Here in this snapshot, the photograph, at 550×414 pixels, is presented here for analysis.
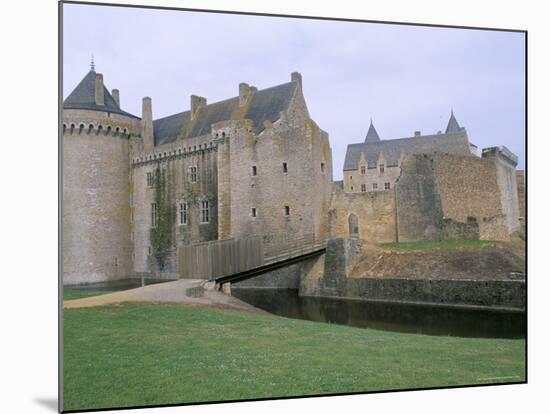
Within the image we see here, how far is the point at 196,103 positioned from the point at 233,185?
6168 millimetres

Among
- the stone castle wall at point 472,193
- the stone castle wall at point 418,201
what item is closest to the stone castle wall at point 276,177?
the stone castle wall at point 418,201

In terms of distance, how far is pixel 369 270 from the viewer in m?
15.8

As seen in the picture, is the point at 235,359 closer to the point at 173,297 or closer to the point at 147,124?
the point at 173,297

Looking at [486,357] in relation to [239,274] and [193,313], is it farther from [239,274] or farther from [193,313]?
[239,274]

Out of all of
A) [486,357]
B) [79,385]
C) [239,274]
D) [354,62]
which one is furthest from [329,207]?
[79,385]

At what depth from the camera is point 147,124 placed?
11.8m

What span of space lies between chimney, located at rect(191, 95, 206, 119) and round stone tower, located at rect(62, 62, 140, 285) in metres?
1.17

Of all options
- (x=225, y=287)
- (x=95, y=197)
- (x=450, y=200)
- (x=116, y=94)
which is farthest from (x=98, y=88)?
(x=450, y=200)

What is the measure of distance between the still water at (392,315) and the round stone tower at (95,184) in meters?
3.76

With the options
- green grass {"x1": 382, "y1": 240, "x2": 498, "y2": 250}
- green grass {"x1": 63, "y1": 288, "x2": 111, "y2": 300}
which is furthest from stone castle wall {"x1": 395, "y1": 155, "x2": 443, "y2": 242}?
green grass {"x1": 63, "y1": 288, "x2": 111, "y2": 300}

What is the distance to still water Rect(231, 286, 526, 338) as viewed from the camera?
10484 millimetres

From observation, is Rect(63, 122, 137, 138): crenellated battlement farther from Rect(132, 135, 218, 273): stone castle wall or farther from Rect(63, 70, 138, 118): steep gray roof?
Rect(132, 135, 218, 273): stone castle wall

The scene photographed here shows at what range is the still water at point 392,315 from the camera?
10.5 metres

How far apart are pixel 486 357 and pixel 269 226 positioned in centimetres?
939
